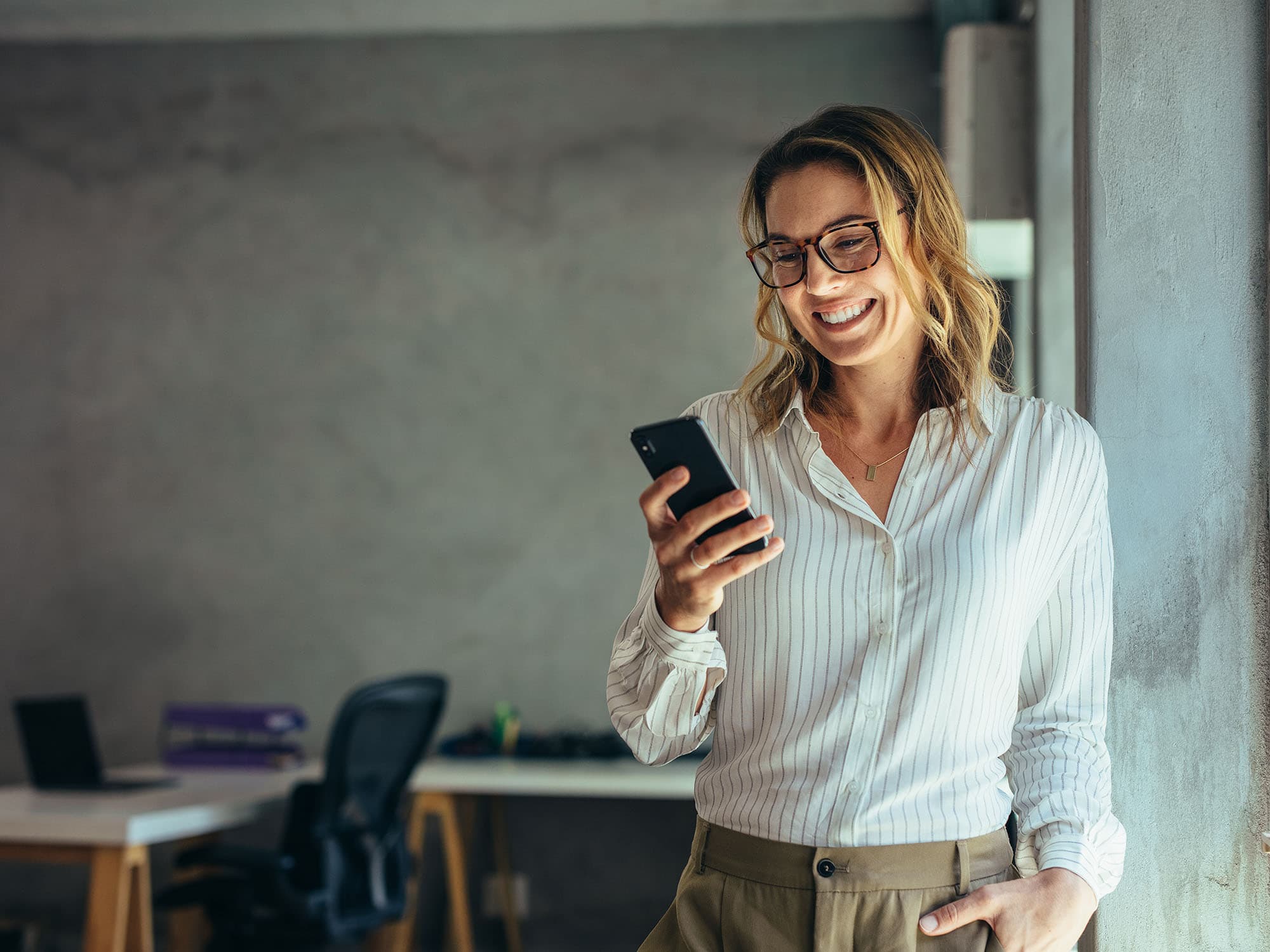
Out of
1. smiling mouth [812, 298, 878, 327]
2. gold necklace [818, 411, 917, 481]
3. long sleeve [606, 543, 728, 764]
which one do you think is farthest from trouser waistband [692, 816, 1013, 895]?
smiling mouth [812, 298, 878, 327]

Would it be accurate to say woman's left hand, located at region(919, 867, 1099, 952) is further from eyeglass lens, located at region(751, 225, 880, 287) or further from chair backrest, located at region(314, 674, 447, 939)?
chair backrest, located at region(314, 674, 447, 939)

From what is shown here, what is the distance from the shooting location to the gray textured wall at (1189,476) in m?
1.42

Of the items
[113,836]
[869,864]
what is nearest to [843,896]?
[869,864]

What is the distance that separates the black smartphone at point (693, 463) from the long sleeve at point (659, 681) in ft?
0.25

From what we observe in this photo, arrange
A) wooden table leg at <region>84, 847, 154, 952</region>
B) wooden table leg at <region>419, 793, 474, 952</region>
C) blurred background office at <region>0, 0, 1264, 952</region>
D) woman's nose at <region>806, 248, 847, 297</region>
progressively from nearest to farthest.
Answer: woman's nose at <region>806, 248, 847, 297</region> → wooden table leg at <region>84, 847, 154, 952</region> → wooden table leg at <region>419, 793, 474, 952</region> → blurred background office at <region>0, 0, 1264, 952</region>

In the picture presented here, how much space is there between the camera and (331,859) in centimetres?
323

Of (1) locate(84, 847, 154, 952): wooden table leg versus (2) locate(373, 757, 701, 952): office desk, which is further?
(2) locate(373, 757, 701, 952): office desk

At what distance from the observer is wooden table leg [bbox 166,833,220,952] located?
385 centimetres

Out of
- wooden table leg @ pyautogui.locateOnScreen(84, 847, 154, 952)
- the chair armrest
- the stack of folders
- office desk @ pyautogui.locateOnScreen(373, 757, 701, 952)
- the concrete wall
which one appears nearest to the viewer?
wooden table leg @ pyautogui.locateOnScreen(84, 847, 154, 952)

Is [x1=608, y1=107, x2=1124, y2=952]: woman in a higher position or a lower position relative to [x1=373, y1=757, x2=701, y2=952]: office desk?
higher

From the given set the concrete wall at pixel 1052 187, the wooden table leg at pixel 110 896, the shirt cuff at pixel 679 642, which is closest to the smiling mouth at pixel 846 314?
the shirt cuff at pixel 679 642

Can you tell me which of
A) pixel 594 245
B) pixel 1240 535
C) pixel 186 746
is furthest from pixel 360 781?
pixel 1240 535

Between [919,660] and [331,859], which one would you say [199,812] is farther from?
[919,660]

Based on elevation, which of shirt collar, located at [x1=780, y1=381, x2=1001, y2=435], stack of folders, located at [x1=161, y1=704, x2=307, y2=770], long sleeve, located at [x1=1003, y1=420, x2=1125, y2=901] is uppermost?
shirt collar, located at [x1=780, y1=381, x2=1001, y2=435]
